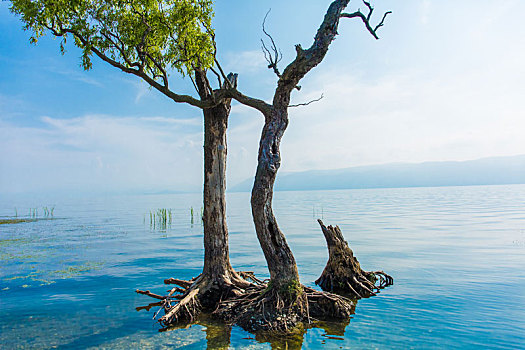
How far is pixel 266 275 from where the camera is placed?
14703 mm

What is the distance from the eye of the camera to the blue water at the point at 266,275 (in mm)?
8125

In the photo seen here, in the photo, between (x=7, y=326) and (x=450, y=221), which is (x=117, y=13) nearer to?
(x=7, y=326)

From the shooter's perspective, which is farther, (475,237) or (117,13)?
(475,237)

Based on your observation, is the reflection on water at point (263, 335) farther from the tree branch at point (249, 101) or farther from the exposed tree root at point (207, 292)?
the tree branch at point (249, 101)

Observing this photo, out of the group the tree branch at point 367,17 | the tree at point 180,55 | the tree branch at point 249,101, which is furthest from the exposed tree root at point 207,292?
the tree branch at point 367,17

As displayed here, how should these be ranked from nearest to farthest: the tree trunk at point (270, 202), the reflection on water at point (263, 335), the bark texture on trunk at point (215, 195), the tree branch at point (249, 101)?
the reflection on water at point (263, 335) < the tree trunk at point (270, 202) < the tree branch at point (249, 101) < the bark texture on trunk at point (215, 195)

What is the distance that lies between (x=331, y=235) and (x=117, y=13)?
28.5 feet

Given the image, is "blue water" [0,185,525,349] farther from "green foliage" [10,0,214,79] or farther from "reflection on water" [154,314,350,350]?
"green foliage" [10,0,214,79]

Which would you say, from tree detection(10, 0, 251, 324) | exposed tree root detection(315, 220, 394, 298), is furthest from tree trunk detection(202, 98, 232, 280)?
exposed tree root detection(315, 220, 394, 298)

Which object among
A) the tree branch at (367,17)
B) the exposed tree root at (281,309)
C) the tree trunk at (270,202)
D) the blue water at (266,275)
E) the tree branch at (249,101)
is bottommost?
the blue water at (266,275)

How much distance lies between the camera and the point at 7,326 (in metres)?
9.15

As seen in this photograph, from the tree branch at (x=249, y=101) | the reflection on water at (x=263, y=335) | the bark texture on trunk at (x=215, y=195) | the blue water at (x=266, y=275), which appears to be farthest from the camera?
the bark texture on trunk at (x=215, y=195)

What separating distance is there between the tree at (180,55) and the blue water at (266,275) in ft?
3.78

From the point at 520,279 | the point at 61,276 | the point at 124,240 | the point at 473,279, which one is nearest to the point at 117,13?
the point at 61,276
